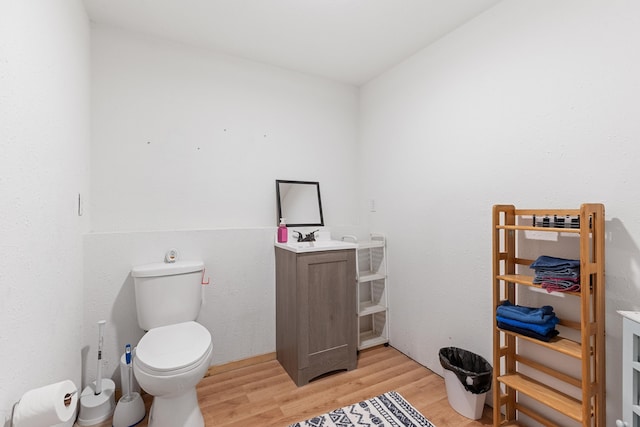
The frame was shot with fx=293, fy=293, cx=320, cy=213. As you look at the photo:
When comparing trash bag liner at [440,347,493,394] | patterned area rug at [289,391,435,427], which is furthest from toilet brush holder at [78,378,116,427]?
trash bag liner at [440,347,493,394]

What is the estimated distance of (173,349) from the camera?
1.53 m

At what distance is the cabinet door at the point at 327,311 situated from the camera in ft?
6.70

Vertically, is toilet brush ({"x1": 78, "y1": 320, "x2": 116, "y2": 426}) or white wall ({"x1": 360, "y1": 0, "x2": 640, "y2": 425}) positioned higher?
white wall ({"x1": 360, "y1": 0, "x2": 640, "y2": 425})

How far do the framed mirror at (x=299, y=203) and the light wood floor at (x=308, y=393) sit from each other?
46.5 inches

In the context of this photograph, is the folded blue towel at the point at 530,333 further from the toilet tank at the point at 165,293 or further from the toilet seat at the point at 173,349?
the toilet tank at the point at 165,293

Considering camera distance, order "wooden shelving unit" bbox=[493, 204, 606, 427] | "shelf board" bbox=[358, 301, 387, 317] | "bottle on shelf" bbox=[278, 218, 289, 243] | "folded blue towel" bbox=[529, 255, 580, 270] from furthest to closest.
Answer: "shelf board" bbox=[358, 301, 387, 317] < "bottle on shelf" bbox=[278, 218, 289, 243] < "folded blue towel" bbox=[529, 255, 580, 270] < "wooden shelving unit" bbox=[493, 204, 606, 427]

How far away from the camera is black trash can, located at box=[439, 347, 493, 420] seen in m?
1.66

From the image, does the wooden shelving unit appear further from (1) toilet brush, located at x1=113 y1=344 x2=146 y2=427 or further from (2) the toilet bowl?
(1) toilet brush, located at x1=113 y1=344 x2=146 y2=427

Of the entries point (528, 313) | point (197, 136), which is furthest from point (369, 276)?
point (197, 136)

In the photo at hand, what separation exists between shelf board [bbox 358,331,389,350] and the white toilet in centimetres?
137

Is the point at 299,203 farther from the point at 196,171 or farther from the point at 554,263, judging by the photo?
the point at 554,263

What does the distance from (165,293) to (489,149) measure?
2201 mm

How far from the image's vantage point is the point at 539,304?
1584 mm

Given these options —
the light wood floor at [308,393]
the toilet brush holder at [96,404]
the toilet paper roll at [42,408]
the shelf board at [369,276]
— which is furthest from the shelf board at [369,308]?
the toilet paper roll at [42,408]
